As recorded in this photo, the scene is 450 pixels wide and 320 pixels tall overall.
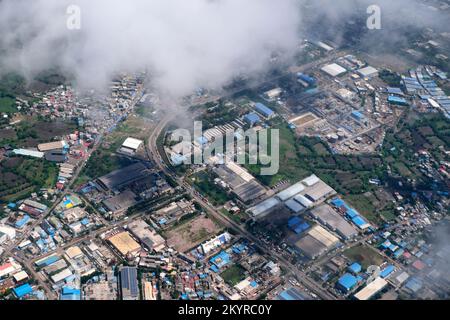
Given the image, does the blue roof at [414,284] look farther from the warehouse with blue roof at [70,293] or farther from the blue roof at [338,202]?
the warehouse with blue roof at [70,293]

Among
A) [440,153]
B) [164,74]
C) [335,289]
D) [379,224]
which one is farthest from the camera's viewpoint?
[164,74]

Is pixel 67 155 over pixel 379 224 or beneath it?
over

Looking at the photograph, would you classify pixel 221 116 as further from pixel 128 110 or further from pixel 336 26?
pixel 336 26

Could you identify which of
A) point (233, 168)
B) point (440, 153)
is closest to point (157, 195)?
point (233, 168)

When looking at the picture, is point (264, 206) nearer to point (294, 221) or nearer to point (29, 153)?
point (294, 221)

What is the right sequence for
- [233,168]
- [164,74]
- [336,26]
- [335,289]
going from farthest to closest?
[336,26] < [164,74] < [233,168] < [335,289]

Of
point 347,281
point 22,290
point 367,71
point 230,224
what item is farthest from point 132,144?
point 367,71

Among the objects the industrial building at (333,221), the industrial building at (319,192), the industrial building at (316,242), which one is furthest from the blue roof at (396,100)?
the industrial building at (316,242)

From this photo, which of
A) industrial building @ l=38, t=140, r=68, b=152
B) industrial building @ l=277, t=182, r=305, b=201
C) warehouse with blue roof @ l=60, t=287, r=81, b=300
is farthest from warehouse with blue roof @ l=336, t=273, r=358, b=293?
industrial building @ l=38, t=140, r=68, b=152
